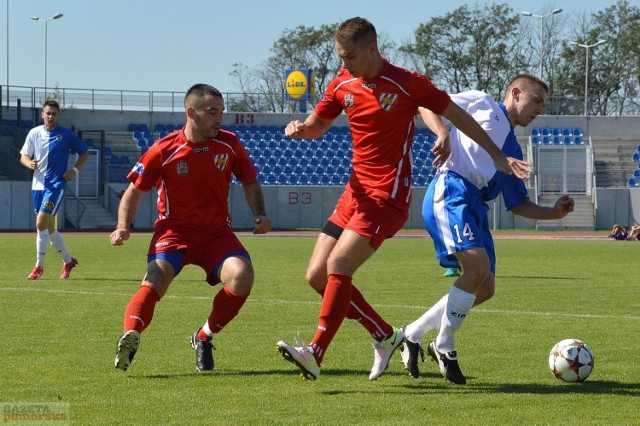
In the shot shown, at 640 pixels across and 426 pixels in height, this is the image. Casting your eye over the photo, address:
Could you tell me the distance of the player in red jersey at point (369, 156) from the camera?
7.08 m

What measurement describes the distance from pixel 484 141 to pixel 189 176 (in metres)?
2.15

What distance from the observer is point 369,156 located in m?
7.32

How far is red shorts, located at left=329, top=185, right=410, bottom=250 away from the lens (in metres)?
7.21

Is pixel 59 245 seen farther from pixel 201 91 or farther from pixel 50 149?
pixel 201 91

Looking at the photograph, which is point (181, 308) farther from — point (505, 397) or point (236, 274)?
point (505, 397)

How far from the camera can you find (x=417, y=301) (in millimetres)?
13094

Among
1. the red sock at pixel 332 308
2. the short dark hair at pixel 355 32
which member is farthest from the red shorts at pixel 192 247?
the short dark hair at pixel 355 32

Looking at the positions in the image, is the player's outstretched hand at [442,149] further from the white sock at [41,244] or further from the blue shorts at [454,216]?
the white sock at [41,244]

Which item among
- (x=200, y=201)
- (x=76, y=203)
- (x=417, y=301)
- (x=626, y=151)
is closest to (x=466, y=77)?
(x=626, y=151)

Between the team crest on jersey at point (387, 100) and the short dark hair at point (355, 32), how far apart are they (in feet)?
1.17

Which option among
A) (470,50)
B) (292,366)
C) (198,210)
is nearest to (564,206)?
(292,366)

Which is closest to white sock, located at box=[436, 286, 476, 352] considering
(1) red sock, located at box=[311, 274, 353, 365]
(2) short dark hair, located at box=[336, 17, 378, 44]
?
(1) red sock, located at box=[311, 274, 353, 365]

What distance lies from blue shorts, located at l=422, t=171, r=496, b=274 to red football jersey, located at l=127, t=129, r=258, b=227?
1.46m

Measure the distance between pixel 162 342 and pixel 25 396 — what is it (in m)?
2.74
